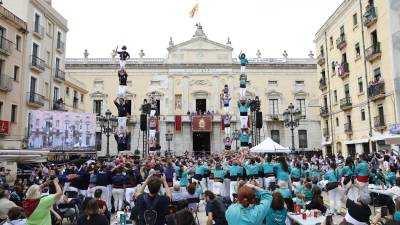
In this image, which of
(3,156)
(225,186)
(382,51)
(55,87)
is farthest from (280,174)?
(55,87)

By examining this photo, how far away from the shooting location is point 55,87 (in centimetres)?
3403

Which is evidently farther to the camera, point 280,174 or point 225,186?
point 225,186

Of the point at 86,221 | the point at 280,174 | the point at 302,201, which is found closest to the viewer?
the point at 86,221

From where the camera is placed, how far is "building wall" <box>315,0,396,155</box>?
1009 inches

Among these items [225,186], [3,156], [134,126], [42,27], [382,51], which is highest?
[42,27]

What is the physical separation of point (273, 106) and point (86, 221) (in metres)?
46.1

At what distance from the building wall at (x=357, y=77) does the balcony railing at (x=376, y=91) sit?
0.24m

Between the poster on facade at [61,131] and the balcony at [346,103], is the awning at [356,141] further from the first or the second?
the poster on facade at [61,131]

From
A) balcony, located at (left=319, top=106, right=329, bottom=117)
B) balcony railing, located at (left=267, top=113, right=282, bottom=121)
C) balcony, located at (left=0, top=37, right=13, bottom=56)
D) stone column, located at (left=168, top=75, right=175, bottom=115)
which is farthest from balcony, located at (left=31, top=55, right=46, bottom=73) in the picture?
balcony railing, located at (left=267, top=113, right=282, bottom=121)

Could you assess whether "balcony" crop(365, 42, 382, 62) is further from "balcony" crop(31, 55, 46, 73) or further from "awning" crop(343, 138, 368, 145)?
"balcony" crop(31, 55, 46, 73)

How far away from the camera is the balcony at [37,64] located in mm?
29372

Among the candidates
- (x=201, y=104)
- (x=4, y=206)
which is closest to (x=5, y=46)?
(x=4, y=206)

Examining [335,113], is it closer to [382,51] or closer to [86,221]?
[382,51]

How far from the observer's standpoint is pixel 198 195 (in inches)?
485
